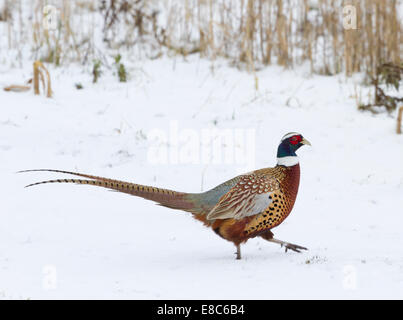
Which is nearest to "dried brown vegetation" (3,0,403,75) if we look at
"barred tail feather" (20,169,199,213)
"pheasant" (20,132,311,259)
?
"pheasant" (20,132,311,259)

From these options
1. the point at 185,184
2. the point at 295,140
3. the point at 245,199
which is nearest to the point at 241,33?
the point at 185,184

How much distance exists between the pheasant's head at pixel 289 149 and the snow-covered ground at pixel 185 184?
0.68 m

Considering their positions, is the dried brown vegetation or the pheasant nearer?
the pheasant

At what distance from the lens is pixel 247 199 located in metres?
4.28

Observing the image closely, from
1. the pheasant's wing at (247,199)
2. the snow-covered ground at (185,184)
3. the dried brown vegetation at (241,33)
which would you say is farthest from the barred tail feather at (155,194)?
the dried brown vegetation at (241,33)

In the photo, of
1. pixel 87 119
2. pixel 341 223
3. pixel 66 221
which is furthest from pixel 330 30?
pixel 66 221

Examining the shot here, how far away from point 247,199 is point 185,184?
229 centimetres

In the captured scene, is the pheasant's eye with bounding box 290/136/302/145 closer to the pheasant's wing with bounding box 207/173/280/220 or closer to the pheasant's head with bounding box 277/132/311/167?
the pheasant's head with bounding box 277/132/311/167

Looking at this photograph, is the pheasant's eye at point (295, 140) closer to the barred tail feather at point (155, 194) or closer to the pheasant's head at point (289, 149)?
the pheasant's head at point (289, 149)

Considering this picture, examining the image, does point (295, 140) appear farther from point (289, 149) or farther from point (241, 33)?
point (241, 33)

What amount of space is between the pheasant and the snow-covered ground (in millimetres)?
262

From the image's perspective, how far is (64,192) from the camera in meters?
6.25

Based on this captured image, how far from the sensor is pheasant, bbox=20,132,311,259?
4254mm

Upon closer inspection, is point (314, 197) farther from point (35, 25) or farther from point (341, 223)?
point (35, 25)
